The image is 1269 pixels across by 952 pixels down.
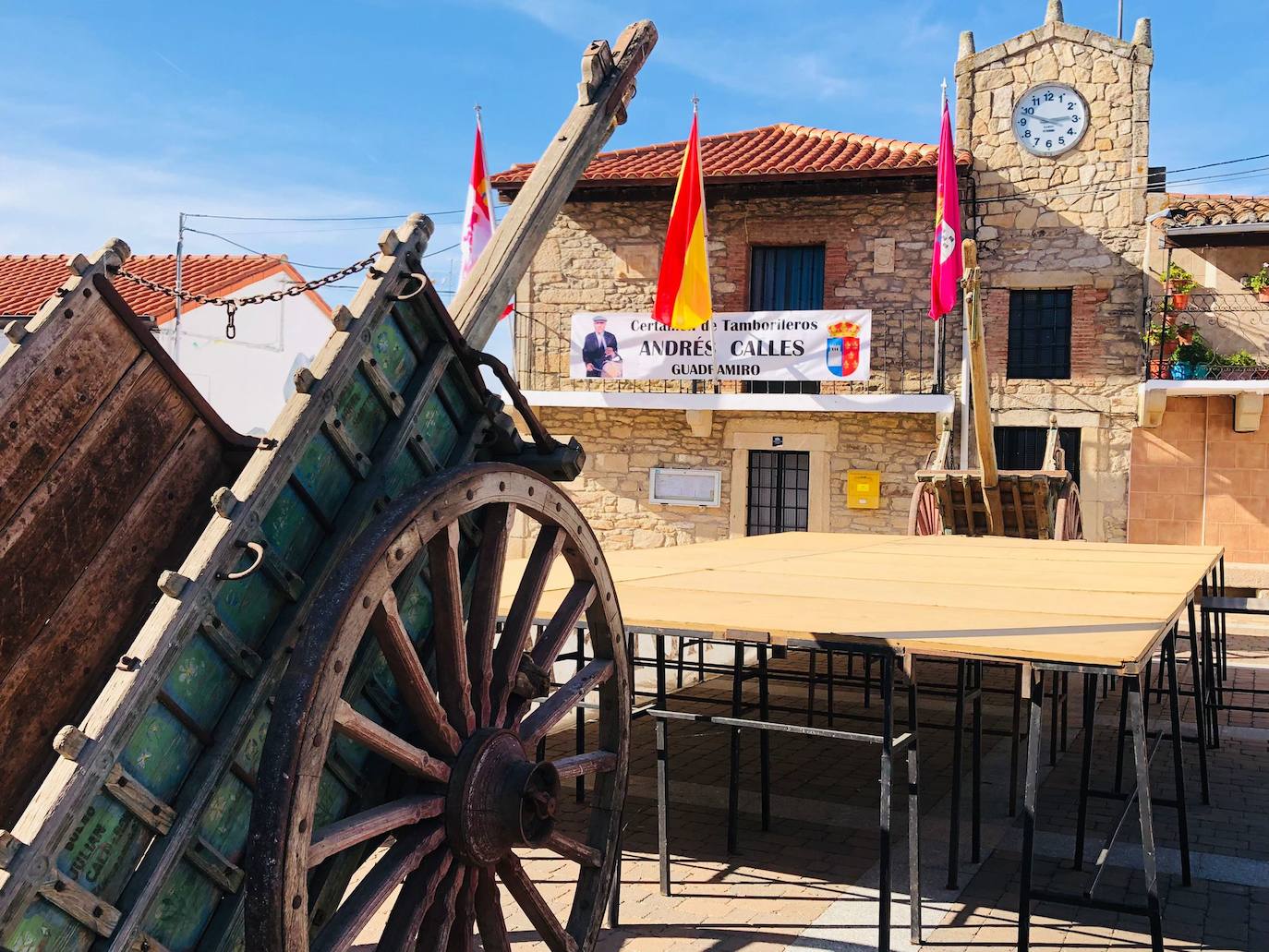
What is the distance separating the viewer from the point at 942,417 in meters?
16.0

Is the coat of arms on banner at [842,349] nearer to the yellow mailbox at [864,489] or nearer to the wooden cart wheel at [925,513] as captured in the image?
the yellow mailbox at [864,489]

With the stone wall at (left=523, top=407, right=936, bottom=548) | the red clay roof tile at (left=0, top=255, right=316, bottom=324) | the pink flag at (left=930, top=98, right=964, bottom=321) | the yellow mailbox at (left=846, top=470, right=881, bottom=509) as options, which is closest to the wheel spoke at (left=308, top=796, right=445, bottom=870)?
the pink flag at (left=930, top=98, right=964, bottom=321)

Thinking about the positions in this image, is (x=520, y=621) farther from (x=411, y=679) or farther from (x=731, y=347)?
(x=731, y=347)

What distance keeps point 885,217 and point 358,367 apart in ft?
49.3

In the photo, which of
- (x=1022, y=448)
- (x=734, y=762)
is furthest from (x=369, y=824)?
(x=1022, y=448)

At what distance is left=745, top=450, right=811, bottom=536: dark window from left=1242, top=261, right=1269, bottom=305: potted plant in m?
6.18

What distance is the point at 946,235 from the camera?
48.5 ft

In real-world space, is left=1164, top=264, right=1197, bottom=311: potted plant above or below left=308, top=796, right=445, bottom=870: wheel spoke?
above

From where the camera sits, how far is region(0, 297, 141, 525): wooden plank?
246cm

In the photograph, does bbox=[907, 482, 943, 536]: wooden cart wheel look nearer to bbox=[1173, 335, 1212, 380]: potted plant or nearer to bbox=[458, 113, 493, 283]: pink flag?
bbox=[1173, 335, 1212, 380]: potted plant

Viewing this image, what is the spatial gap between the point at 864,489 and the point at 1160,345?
170 inches

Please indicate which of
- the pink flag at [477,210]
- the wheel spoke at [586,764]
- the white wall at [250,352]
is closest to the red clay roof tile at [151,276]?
the white wall at [250,352]

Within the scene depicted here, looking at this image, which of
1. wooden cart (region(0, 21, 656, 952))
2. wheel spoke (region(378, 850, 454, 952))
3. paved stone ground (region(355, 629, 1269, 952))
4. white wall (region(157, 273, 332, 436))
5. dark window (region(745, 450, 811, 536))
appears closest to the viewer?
wooden cart (region(0, 21, 656, 952))

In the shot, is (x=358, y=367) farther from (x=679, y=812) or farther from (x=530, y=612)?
(x=679, y=812)
